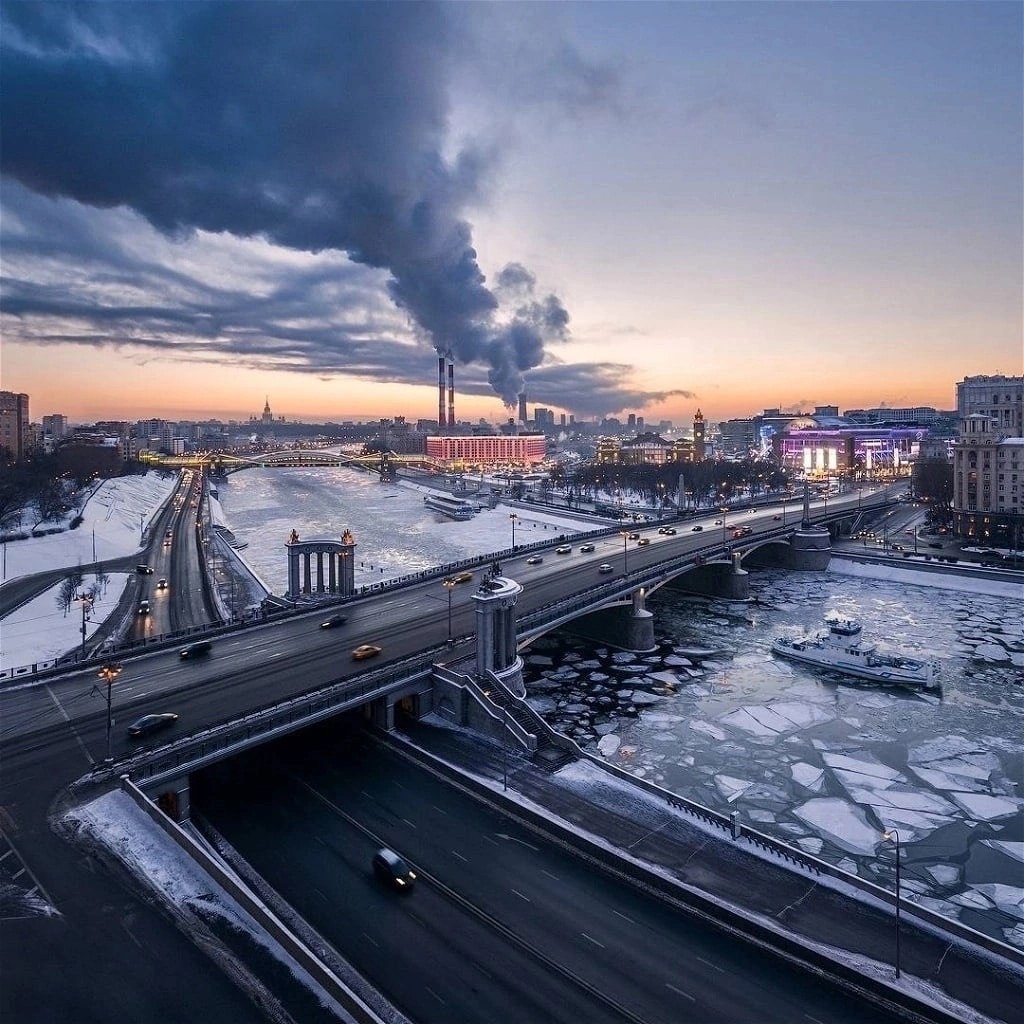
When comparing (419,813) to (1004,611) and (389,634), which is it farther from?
(1004,611)

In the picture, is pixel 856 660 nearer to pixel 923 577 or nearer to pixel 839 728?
pixel 839 728

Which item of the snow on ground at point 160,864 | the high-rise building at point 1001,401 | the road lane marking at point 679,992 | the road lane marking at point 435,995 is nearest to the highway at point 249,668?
the snow on ground at point 160,864

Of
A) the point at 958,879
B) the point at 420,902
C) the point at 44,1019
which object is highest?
the point at 44,1019

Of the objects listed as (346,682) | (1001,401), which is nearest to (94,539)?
(346,682)

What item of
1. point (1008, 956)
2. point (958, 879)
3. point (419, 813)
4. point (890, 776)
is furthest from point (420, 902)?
point (890, 776)

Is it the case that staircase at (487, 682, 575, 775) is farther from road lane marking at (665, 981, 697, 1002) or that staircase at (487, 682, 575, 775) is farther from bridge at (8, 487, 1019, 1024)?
road lane marking at (665, 981, 697, 1002)

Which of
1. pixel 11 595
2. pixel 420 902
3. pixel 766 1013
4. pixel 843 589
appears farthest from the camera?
pixel 843 589

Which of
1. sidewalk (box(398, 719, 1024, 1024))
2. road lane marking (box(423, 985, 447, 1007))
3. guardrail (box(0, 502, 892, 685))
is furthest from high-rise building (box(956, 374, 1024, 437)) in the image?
road lane marking (box(423, 985, 447, 1007))
